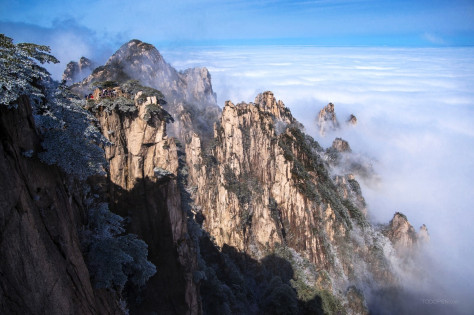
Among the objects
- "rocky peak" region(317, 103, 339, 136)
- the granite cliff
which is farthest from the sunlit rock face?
"rocky peak" region(317, 103, 339, 136)

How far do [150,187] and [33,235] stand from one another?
1259 cm

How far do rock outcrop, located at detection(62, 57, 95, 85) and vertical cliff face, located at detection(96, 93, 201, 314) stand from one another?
109309mm

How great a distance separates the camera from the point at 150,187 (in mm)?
23344

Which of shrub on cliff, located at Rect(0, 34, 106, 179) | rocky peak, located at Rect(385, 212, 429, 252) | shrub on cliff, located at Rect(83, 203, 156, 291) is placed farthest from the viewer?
rocky peak, located at Rect(385, 212, 429, 252)

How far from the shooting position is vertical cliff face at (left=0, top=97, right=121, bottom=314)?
32.0 feet

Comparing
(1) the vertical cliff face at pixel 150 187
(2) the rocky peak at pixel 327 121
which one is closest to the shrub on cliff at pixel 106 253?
(1) the vertical cliff face at pixel 150 187

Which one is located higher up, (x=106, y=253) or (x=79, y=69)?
(x=79, y=69)

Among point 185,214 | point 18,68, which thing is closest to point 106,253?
point 18,68

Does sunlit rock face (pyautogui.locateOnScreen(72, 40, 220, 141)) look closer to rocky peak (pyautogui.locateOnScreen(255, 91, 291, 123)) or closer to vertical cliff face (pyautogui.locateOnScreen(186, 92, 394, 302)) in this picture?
rocky peak (pyautogui.locateOnScreen(255, 91, 291, 123))

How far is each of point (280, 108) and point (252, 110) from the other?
25.3 metres

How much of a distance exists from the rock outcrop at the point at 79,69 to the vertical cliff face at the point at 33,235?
392 feet

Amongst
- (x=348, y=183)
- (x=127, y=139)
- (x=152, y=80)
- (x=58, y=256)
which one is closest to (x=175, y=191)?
(x=127, y=139)

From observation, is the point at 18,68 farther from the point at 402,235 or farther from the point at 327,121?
the point at 327,121

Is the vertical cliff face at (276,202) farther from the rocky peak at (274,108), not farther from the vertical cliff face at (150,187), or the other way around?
the vertical cliff face at (150,187)
